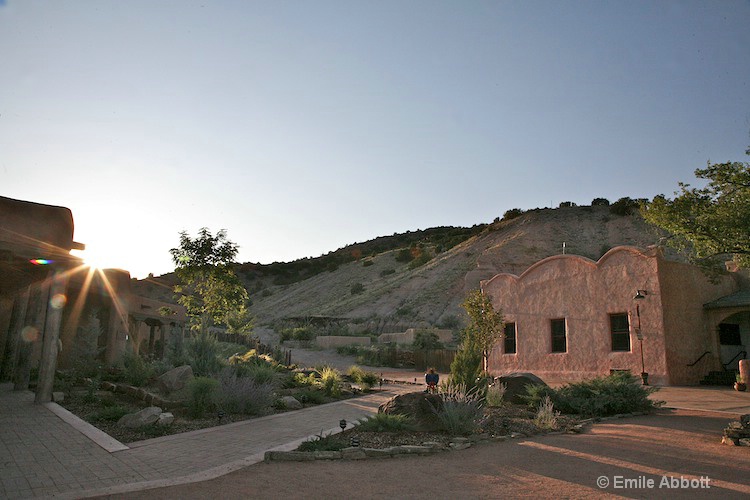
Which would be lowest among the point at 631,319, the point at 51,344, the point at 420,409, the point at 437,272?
the point at 420,409

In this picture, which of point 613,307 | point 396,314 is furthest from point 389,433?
point 396,314

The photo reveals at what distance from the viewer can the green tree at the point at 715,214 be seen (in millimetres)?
9758

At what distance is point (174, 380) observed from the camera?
12.1 m

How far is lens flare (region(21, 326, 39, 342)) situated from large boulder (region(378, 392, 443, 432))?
1017cm

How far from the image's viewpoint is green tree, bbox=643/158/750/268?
32.0 feet

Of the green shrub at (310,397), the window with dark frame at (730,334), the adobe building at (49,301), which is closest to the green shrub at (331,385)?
the green shrub at (310,397)

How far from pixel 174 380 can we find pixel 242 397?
230 cm

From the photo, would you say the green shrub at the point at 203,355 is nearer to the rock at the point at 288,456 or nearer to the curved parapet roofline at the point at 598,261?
the rock at the point at 288,456

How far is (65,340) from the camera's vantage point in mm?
18141

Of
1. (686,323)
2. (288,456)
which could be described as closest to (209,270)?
(288,456)

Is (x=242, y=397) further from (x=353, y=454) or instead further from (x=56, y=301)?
(x=56, y=301)

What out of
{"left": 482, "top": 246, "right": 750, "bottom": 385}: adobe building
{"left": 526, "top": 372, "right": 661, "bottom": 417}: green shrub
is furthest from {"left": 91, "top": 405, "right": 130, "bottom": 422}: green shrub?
{"left": 482, "top": 246, "right": 750, "bottom": 385}: adobe building

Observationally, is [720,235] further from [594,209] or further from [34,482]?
[594,209]

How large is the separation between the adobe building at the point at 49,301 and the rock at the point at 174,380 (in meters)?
2.32
